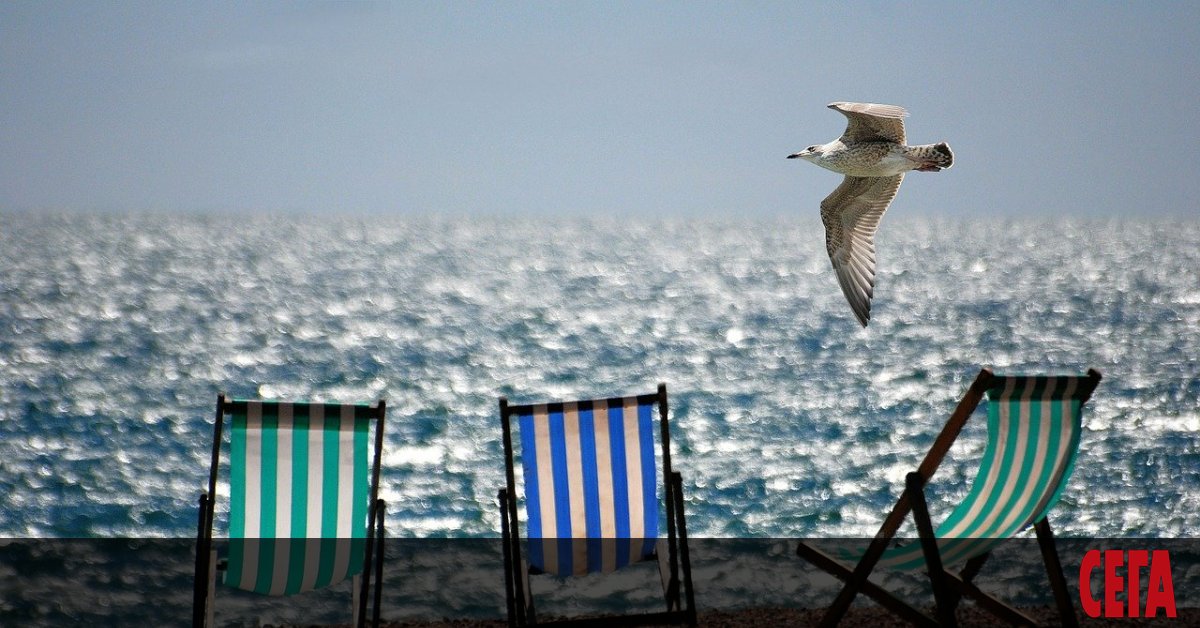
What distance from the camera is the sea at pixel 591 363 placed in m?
11.5

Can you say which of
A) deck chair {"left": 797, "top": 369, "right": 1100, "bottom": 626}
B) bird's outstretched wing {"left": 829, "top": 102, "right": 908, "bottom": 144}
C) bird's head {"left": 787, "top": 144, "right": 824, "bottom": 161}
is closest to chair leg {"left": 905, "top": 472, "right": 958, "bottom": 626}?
deck chair {"left": 797, "top": 369, "right": 1100, "bottom": 626}

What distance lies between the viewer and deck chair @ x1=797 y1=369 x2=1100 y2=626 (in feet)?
10.5

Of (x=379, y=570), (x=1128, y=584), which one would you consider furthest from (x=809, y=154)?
(x=379, y=570)

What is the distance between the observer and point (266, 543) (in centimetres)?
329

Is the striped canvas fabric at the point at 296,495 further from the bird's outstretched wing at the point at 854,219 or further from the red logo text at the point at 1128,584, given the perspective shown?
the bird's outstretched wing at the point at 854,219

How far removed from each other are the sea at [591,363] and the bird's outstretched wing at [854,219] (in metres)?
3.09

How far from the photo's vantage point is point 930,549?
3193 mm

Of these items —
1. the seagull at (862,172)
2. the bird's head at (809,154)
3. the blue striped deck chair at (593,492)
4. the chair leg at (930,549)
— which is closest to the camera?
the chair leg at (930,549)

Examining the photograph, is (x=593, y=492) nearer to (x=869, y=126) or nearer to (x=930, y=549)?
(x=930, y=549)

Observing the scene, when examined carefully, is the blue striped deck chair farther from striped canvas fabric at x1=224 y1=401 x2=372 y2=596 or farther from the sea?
the sea

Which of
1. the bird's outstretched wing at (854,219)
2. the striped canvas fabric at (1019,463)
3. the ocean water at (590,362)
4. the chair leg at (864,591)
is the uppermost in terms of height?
the ocean water at (590,362)

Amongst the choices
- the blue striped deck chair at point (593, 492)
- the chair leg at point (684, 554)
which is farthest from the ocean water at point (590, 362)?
the chair leg at point (684, 554)

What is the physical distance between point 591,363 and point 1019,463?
19.5 meters

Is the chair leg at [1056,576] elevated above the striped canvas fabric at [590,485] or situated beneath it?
situated beneath
